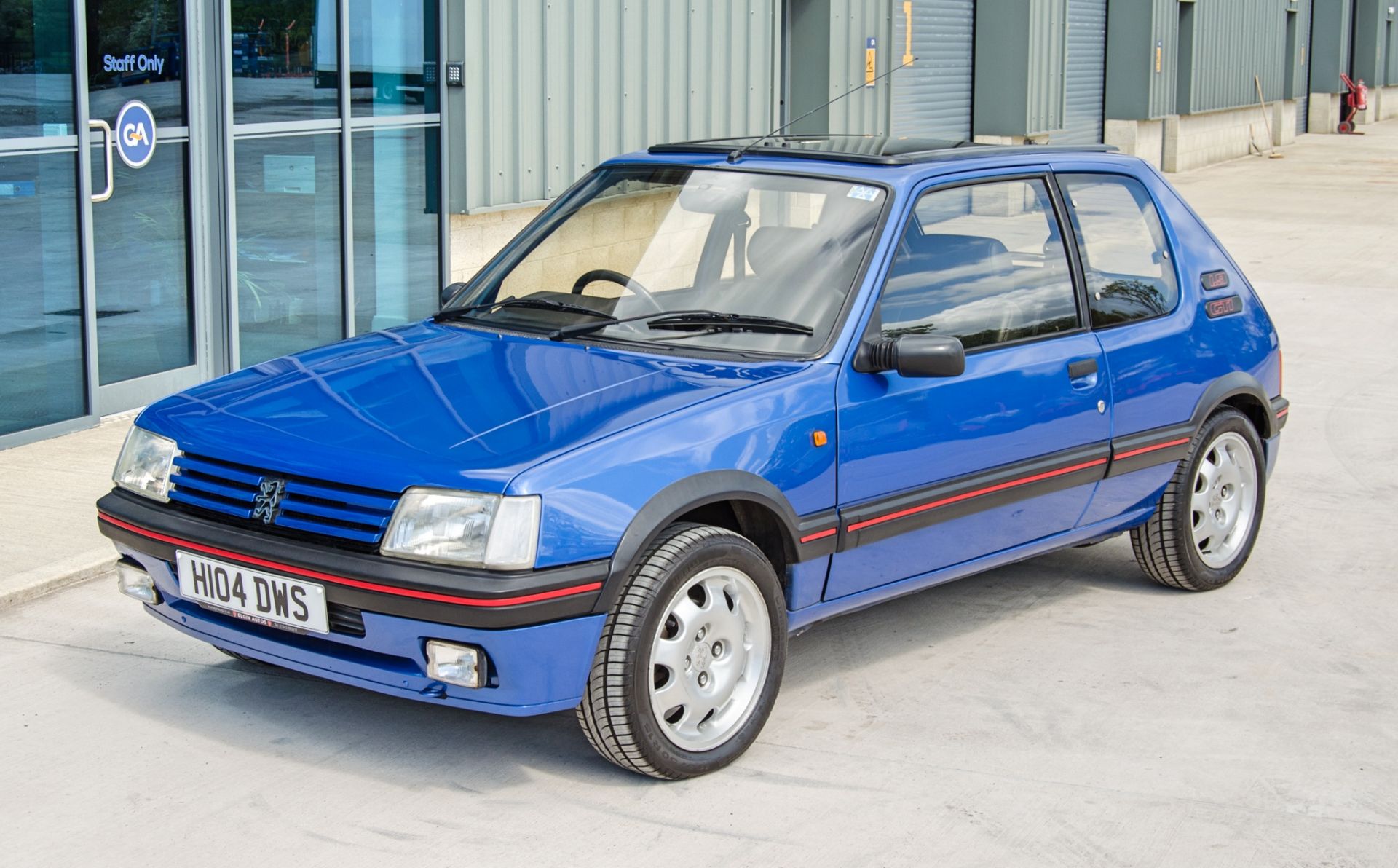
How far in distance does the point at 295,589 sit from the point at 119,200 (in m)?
5.29

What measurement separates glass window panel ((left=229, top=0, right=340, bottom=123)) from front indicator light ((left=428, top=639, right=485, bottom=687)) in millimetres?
6249

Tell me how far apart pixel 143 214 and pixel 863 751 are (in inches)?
231

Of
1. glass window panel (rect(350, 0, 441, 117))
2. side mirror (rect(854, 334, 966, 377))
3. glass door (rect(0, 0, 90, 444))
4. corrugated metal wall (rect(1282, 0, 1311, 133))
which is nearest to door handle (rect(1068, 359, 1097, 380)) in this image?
side mirror (rect(854, 334, 966, 377))

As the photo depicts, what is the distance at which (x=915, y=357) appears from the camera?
4824 millimetres

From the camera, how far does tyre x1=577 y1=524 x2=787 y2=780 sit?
4230 mm

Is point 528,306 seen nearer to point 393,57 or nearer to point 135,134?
point 135,134

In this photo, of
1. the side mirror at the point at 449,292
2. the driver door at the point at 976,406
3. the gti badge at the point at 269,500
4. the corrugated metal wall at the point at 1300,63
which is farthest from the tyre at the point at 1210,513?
the corrugated metal wall at the point at 1300,63

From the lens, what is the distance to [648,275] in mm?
5309

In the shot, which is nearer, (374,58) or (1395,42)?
(374,58)

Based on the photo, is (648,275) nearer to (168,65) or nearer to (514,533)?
(514,533)

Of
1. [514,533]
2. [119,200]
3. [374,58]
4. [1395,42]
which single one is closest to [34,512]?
[119,200]

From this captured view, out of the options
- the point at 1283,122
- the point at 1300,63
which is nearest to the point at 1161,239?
the point at 1283,122

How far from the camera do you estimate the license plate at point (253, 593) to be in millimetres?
4242

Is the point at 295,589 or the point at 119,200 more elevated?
the point at 119,200
